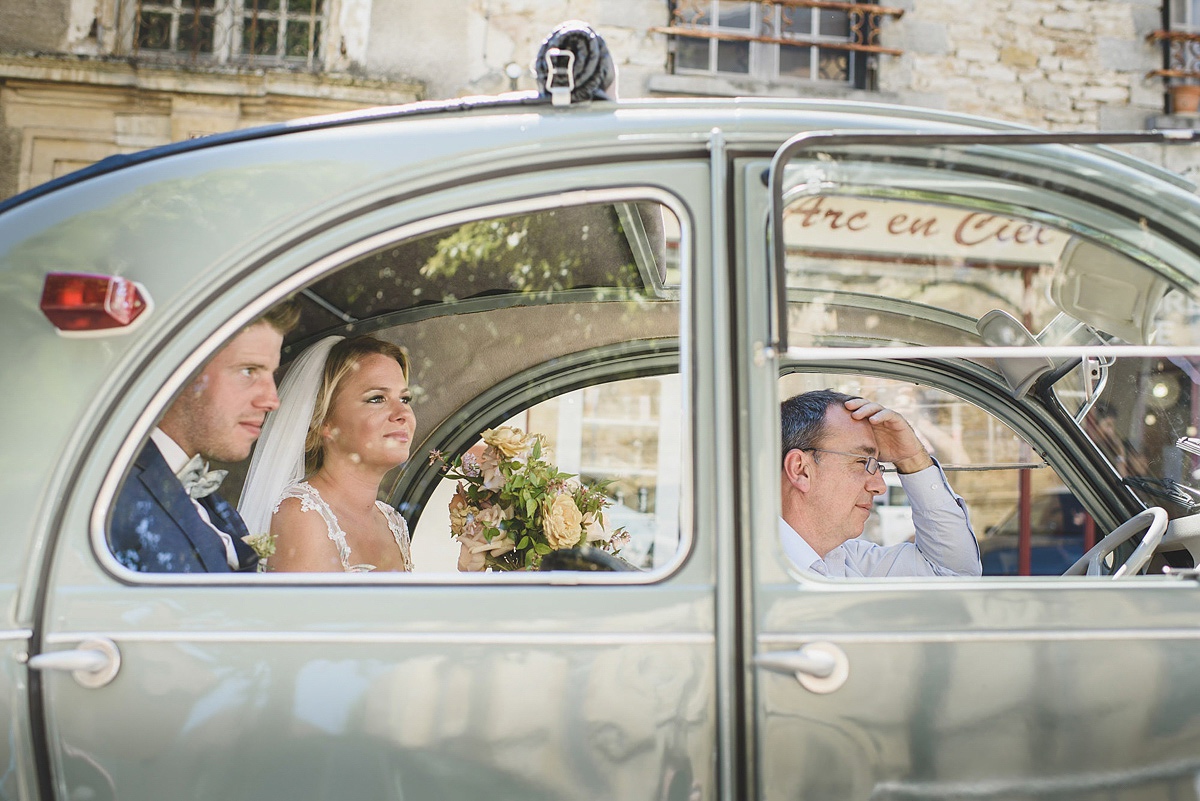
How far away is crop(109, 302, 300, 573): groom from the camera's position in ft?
5.12

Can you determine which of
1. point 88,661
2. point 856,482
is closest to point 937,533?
point 856,482

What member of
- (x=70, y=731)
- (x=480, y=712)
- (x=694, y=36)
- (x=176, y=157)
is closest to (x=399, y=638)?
(x=480, y=712)

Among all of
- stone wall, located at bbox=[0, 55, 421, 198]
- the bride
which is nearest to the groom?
the bride

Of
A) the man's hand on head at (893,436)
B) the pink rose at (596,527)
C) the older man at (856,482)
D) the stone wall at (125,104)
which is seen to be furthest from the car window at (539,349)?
the stone wall at (125,104)

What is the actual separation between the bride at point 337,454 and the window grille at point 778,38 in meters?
6.19

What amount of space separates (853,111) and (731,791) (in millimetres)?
1264

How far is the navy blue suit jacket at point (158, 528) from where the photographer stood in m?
1.53

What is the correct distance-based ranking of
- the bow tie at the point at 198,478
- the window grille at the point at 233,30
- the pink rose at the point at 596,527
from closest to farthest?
the bow tie at the point at 198,478 → the pink rose at the point at 596,527 → the window grille at the point at 233,30

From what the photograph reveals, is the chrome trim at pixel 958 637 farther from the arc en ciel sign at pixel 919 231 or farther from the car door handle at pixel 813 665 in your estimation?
the arc en ciel sign at pixel 919 231

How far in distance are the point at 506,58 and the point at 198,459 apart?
6.74 m

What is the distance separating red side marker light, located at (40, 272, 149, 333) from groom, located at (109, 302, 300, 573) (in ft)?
0.54

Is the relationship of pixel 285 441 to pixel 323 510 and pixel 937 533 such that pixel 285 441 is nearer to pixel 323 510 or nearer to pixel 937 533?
pixel 323 510

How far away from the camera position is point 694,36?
7918mm

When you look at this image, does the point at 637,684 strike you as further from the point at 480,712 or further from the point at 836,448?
the point at 836,448
